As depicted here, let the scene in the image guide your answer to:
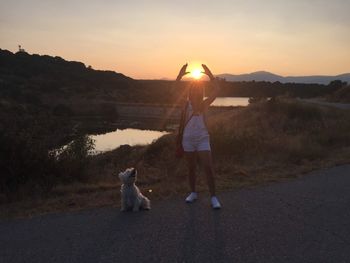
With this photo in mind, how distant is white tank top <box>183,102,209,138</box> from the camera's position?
22.6ft

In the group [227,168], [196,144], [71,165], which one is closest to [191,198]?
[196,144]

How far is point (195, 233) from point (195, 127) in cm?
181

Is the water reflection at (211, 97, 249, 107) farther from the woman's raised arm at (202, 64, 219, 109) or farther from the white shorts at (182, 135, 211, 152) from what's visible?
the white shorts at (182, 135, 211, 152)

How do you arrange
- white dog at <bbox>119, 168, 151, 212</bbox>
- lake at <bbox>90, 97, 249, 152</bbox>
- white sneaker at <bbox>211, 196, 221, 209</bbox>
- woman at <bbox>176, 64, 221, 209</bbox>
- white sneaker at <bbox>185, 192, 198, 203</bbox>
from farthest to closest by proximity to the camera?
lake at <bbox>90, 97, 249, 152</bbox> → white sneaker at <bbox>185, 192, 198, 203</bbox> → woman at <bbox>176, 64, 221, 209</bbox> → white sneaker at <bbox>211, 196, 221, 209</bbox> → white dog at <bbox>119, 168, 151, 212</bbox>

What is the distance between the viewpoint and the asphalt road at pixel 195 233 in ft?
16.1

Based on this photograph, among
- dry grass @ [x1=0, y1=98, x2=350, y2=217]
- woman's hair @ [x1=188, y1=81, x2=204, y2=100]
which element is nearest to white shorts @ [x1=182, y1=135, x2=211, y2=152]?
woman's hair @ [x1=188, y1=81, x2=204, y2=100]

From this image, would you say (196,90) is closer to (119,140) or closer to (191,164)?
(191,164)

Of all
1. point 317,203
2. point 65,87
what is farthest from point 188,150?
point 65,87

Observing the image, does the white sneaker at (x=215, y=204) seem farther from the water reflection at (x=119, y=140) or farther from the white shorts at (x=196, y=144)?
the water reflection at (x=119, y=140)

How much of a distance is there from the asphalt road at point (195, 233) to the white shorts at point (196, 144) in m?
Result: 0.83

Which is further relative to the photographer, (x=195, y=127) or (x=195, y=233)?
(x=195, y=127)

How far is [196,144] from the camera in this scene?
6953mm

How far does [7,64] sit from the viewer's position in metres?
137

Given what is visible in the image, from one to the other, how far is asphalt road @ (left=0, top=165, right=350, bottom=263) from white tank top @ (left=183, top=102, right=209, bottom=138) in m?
1.04
